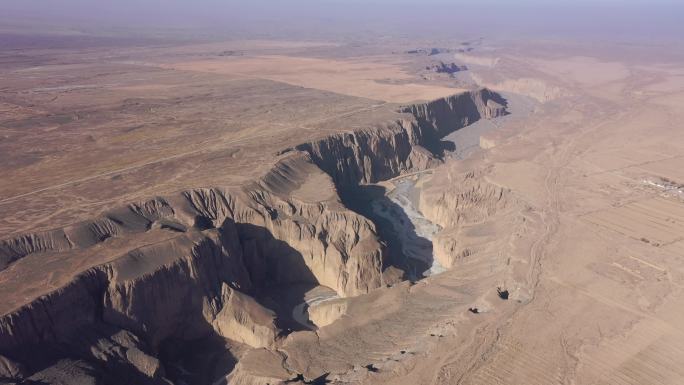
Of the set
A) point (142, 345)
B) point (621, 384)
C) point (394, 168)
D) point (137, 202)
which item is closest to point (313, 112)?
point (394, 168)

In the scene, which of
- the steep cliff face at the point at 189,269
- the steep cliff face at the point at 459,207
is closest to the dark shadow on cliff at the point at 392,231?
the steep cliff face at the point at 459,207

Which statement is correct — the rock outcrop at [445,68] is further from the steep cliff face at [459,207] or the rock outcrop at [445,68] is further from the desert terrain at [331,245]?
the steep cliff face at [459,207]

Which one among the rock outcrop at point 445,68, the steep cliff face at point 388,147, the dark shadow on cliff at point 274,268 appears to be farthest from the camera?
the rock outcrop at point 445,68

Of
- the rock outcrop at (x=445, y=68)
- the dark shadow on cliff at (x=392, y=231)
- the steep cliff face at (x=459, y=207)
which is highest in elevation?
the rock outcrop at (x=445, y=68)

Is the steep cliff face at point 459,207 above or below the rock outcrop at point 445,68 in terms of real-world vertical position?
below

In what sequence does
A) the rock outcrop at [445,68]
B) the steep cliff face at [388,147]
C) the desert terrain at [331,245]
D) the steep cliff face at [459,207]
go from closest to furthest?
the desert terrain at [331,245] < the steep cliff face at [459,207] < the steep cliff face at [388,147] < the rock outcrop at [445,68]

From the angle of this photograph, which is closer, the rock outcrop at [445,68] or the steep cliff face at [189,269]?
the steep cliff face at [189,269]

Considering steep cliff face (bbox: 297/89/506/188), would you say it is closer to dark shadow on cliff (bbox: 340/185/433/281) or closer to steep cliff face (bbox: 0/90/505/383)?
dark shadow on cliff (bbox: 340/185/433/281)

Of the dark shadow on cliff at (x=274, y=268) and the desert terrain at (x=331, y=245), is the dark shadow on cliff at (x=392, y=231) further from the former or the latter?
the dark shadow on cliff at (x=274, y=268)
